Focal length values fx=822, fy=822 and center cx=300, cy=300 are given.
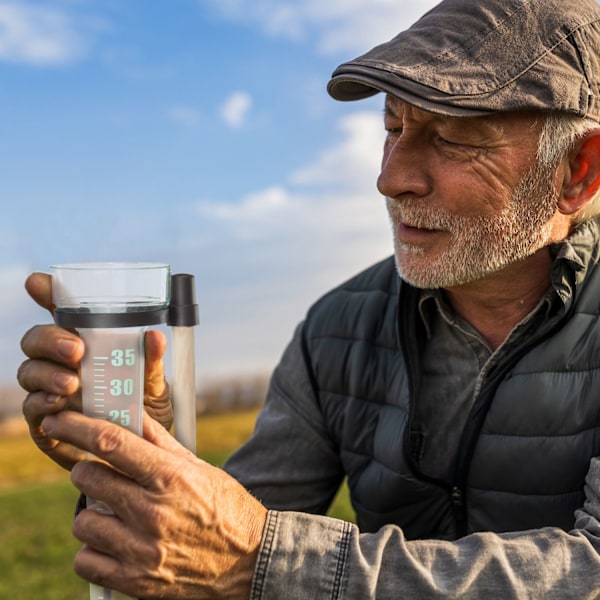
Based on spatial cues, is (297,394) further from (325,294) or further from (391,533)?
(391,533)

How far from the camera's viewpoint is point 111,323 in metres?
1.98

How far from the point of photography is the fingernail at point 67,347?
1.98 metres

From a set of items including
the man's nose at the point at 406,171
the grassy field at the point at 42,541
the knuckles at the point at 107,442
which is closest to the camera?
the knuckles at the point at 107,442

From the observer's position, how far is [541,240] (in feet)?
9.61

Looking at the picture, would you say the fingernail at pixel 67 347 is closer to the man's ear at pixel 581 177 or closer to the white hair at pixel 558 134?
the white hair at pixel 558 134

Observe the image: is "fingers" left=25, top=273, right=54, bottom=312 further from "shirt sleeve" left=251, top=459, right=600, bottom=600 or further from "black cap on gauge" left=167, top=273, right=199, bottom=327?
"shirt sleeve" left=251, top=459, right=600, bottom=600

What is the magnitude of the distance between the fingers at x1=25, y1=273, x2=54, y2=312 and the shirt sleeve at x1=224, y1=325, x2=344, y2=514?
1392 millimetres

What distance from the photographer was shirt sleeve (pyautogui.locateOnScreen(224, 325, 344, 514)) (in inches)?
128

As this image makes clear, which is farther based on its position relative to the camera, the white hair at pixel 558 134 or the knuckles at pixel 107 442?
the white hair at pixel 558 134

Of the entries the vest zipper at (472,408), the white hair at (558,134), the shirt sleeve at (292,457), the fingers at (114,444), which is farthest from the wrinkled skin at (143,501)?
the white hair at (558,134)

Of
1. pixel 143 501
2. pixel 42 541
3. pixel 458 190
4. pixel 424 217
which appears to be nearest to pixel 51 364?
pixel 143 501

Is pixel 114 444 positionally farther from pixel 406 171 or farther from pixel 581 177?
pixel 581 177

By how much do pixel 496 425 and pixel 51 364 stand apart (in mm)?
1533

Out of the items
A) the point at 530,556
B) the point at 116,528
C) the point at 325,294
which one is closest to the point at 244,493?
the point at 116,528
